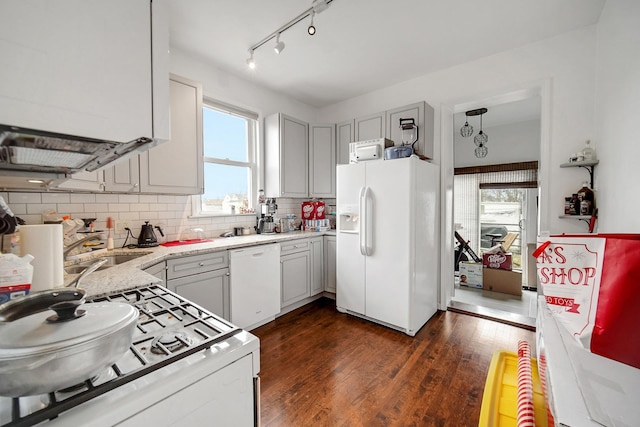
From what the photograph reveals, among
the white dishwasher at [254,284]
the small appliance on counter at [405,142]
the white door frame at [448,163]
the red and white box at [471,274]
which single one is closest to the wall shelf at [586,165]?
the white door frame at [448,163]

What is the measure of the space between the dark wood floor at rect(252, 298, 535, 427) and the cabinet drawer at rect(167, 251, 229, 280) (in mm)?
862

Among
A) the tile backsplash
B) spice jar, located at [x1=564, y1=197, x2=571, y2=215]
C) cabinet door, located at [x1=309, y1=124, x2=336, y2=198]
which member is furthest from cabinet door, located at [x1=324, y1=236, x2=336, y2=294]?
spice jar, located at [x1=564, y1=197, x2=571, y2=215]

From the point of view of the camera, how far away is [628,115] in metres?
1.52

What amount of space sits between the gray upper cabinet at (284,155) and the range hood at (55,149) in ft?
8.01

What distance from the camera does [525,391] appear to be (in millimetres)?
959

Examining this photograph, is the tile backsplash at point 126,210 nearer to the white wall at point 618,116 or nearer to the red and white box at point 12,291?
the red and white box at point 12,291

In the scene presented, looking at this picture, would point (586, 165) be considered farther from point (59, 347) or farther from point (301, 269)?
point (59, 347)

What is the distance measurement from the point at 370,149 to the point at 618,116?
6.11 feet

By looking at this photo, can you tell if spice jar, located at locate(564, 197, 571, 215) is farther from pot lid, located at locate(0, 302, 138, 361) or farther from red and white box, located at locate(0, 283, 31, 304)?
red and white box, located at locate(0, 283, 31, 304)

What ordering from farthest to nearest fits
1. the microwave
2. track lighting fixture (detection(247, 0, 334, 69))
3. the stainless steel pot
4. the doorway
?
the doorway < the microwave < track lighting fixture (detection(247, 0, 334, 69)) < the stainless steel pot

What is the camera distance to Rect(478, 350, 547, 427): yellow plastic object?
0.96m

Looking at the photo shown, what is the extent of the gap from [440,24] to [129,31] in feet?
8.50

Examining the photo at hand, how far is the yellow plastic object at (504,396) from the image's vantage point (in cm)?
96

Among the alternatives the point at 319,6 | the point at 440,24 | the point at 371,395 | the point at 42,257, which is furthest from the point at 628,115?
the point at 42,257
